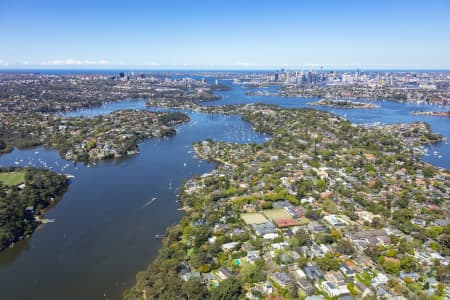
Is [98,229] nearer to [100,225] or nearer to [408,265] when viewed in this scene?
[100,225]

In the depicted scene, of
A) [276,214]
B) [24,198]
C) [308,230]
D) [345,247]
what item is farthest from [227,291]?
[24,198]

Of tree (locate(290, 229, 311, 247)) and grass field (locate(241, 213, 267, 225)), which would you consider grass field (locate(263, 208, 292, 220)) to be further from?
tree (locate(290, 229, 311, 247))

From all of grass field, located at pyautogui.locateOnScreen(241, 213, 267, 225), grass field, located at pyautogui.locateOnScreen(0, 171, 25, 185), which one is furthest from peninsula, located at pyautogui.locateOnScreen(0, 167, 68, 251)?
grass field, located at pyautogui.locateOnScreen(241, 213, 267, 225)

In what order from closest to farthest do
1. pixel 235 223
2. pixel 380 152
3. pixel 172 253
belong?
pixel 172 253 → pixel 235 223 → pixel 380 152

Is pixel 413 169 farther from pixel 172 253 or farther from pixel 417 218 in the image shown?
pixel 172 253

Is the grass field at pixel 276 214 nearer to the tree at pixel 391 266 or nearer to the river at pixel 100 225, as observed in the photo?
the river at pixel 100 225

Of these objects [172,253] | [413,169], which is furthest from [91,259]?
[413,169]
